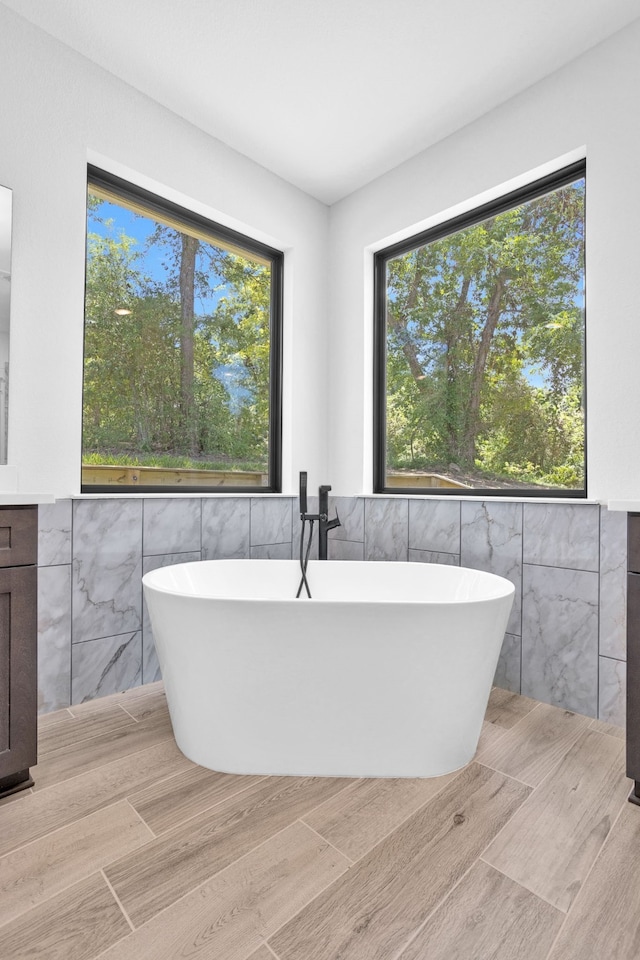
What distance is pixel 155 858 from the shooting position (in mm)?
1213

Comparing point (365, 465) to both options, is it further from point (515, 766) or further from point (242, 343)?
point (515, 766)

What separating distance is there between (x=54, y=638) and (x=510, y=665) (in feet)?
6.24

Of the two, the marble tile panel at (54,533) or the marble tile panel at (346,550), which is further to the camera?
the marble tile panel at (346,550)

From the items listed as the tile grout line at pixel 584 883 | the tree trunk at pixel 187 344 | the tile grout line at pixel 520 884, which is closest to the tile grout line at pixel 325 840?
the tile grout line at pixel 520 884

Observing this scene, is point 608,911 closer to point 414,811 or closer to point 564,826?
point 564,826

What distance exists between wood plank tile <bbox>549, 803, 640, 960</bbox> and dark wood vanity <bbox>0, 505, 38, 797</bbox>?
137 cm

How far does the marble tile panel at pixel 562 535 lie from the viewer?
6.60 feet

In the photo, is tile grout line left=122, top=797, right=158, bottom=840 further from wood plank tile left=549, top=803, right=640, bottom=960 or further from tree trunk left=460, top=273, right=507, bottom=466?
tree trunk left=460, top=273, right=507, bottom=466

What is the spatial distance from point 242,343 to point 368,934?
254cm

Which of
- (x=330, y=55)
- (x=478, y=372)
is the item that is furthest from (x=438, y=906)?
(x=330, y=55)

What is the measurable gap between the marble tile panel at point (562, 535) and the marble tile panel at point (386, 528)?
0.65m

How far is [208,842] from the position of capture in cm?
127

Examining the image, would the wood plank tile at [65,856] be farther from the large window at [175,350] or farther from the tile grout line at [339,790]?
the large window at [175,350]

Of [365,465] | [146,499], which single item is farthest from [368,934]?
[365,465]
